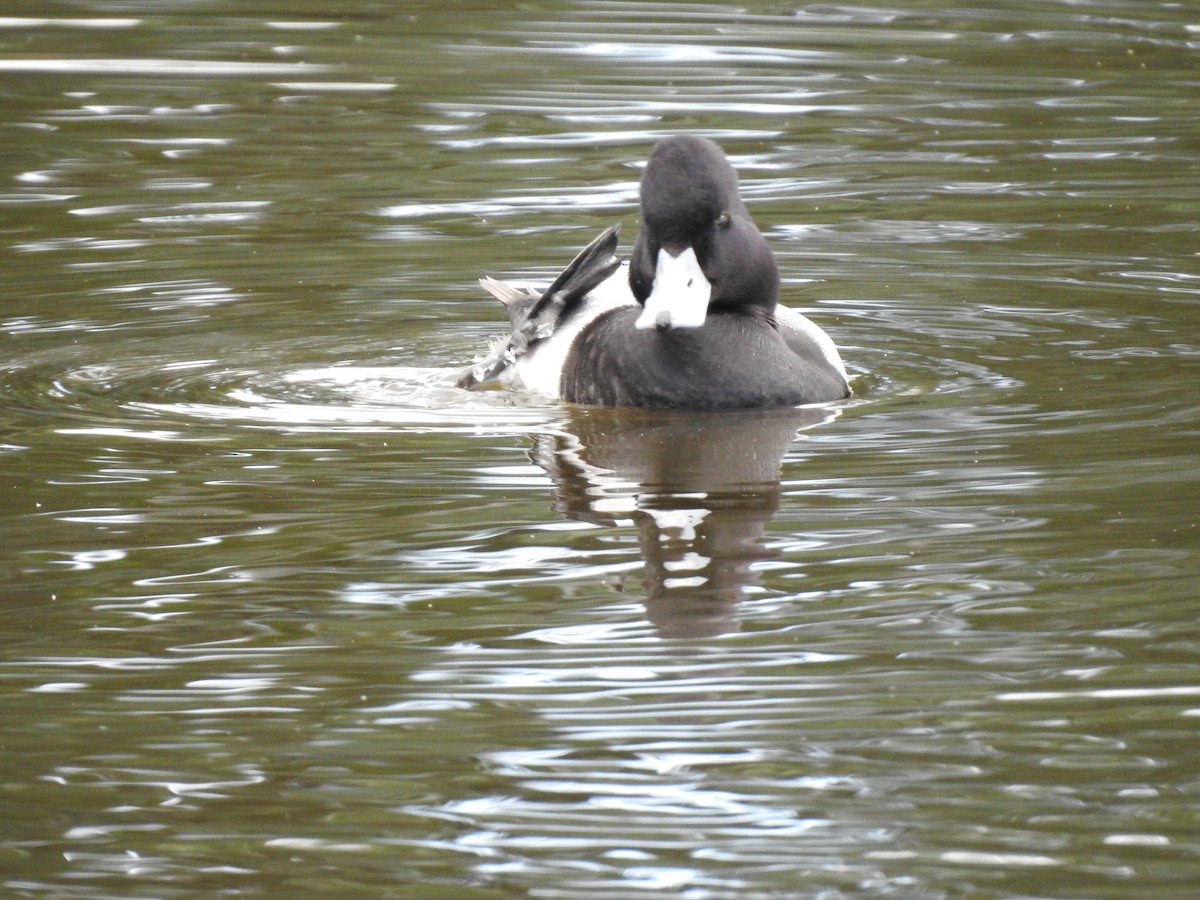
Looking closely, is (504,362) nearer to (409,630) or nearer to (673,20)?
(409,630)

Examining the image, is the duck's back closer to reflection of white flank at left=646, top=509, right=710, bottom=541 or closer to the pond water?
the pond water

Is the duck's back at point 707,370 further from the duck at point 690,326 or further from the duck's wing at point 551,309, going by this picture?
the duck's wing at point 551,309

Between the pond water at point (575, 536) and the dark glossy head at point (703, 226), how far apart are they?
545 mm

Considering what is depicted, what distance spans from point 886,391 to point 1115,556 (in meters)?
2.35

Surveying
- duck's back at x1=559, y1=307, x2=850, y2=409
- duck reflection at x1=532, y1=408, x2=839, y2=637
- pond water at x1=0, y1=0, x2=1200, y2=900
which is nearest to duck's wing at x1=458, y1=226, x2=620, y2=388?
pond water at x1=0, y1=0, x2=1200, y2=900

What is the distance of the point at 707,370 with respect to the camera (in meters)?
7.53

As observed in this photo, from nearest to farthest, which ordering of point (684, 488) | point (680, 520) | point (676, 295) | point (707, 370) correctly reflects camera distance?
point (680, 520) < point (684, 488) < point (676, 295) < point (707, 370)

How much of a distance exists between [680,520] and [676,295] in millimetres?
1369

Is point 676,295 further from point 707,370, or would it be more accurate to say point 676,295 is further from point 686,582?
point 686,582

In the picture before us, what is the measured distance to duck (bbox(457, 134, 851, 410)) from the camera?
288 inches

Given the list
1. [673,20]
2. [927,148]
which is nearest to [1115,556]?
[927,148]

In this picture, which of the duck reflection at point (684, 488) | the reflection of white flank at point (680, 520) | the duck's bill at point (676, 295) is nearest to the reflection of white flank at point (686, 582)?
the duck reflection at point (684, 488)

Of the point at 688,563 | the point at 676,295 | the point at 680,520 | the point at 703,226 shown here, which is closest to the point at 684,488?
the point at 680,520

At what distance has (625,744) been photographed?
4.42m
